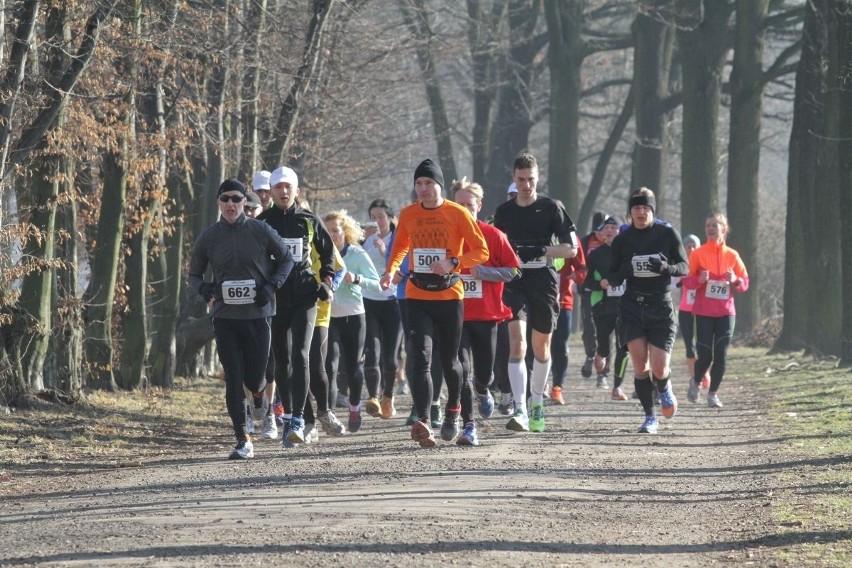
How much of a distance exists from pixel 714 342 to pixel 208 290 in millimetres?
7450

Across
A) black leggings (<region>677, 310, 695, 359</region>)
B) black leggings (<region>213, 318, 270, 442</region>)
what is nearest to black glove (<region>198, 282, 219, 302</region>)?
black leggings (<region>213, 318, 270, 442</region>)

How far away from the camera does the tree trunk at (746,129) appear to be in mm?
33094

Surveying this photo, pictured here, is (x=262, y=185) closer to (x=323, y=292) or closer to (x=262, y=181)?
(x=262, y=181)

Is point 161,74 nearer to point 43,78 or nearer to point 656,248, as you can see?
point 43,78

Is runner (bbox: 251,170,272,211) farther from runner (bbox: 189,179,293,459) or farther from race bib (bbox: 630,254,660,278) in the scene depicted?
race bib (bbox: 630,254,660,278)

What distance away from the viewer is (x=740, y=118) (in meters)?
33.8

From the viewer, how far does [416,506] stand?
363 inches

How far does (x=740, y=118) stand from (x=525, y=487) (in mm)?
24642

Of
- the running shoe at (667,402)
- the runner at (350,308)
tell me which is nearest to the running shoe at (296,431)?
the runner at (350,308)

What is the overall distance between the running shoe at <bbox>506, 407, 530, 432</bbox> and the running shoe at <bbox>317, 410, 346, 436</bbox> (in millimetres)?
1433

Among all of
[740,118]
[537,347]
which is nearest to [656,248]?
[537,347]

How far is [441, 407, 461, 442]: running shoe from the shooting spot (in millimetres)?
12656

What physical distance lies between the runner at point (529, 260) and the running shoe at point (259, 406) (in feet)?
6.77

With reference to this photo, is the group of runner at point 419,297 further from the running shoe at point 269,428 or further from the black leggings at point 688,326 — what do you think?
the black leggings at point 688,326
